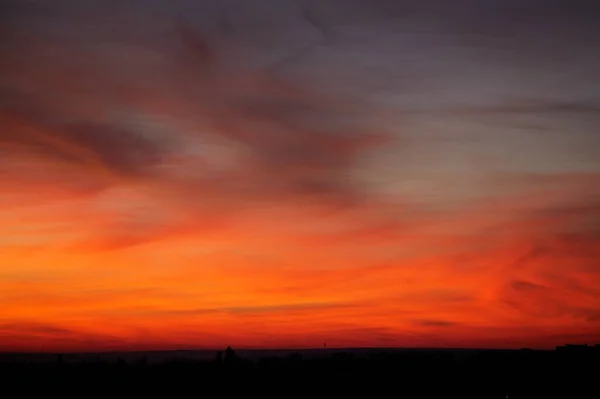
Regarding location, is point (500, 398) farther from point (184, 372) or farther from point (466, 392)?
point (184, 372)

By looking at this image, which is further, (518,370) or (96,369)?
(96,369)

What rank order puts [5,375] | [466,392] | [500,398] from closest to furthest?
[500,398] < [466,392] < [5,375]

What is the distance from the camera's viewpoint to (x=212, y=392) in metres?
147

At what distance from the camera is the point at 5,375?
175625 millimetres

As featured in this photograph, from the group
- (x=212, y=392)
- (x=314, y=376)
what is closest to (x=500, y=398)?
(x=212, y=392)

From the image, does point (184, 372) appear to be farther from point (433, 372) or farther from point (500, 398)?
point (500, 398)

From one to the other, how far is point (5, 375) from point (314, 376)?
68.2m

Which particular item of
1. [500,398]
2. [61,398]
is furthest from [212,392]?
[500,398]

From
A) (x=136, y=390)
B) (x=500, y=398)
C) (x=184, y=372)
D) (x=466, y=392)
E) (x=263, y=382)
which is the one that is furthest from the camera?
(x=184, y=372)

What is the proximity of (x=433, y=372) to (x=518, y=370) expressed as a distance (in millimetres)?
19572

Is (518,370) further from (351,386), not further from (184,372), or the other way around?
(184,372)

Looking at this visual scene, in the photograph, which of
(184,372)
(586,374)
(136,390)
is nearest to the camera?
(586,374)

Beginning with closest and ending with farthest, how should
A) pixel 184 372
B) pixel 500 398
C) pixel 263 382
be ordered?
pixel 500 398 → pixel 263 382 → pixel 184 372

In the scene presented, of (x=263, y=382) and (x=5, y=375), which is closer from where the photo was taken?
(x=263, y=382)
